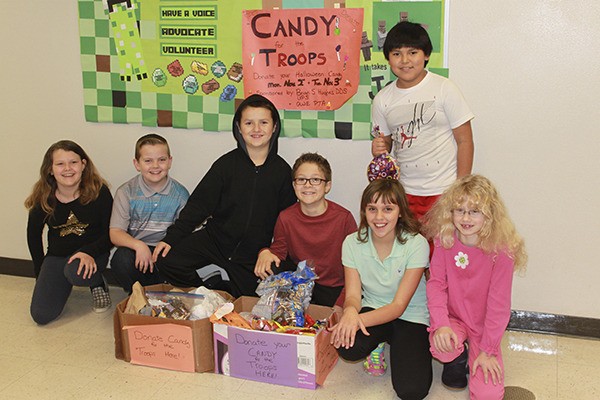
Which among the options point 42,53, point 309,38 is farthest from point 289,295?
point 42,53

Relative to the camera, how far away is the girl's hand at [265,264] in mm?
2490

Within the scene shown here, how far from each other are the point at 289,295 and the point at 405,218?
1.73 feet

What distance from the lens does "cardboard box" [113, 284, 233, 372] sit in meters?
2.27

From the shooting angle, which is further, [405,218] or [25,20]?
[25,20]

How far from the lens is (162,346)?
2.33 metres

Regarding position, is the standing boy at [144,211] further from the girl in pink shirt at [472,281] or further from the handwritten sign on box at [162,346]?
the girl in pink shirt at [472,281]

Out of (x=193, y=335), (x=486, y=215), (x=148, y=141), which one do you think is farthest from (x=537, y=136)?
(x=148, y=141)

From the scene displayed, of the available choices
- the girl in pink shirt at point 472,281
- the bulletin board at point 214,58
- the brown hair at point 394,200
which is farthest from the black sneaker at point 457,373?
the bulletin board at point 214,58

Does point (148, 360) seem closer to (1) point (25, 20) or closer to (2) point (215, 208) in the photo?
(2) point (215, 208)

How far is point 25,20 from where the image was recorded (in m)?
3.06

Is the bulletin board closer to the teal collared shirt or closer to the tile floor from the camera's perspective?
the teal collared shirt

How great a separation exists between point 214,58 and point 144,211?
776 mm

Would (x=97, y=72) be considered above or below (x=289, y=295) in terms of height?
above

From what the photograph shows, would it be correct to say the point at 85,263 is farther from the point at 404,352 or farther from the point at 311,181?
the point at 404,352
